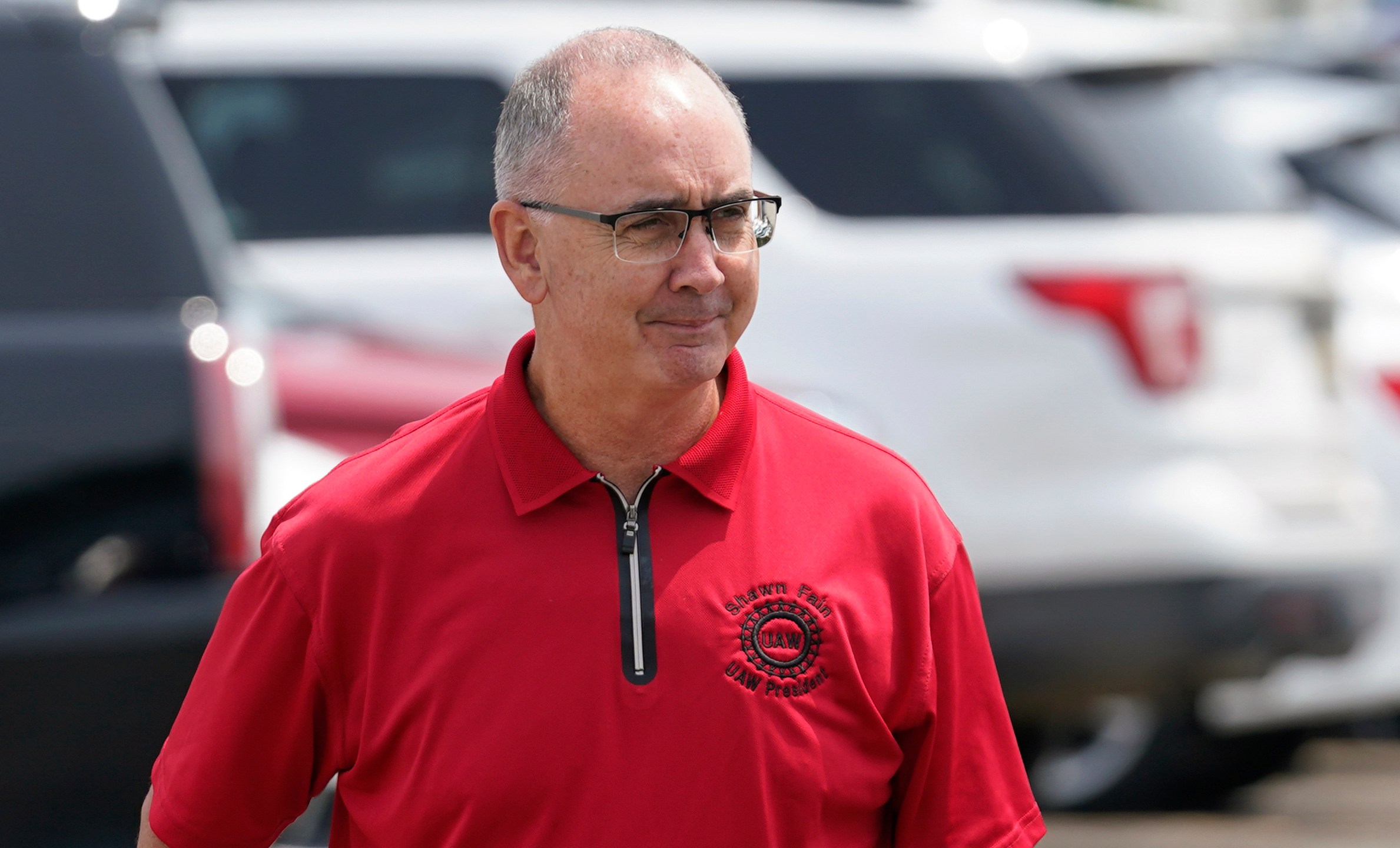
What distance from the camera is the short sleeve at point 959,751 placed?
1962mm

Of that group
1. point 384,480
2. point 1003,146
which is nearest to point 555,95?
point 384,480

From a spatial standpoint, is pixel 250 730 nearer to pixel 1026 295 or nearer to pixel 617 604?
pixel 617 604

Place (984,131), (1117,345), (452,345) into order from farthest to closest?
(984,131) → (1117,345) → (452,345)

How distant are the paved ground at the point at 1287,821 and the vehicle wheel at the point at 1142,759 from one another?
101 millimetres

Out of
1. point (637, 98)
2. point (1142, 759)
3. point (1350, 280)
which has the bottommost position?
point (1142, 759)

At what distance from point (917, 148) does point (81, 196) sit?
2.61 metres

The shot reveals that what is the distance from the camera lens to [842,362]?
15.7ft

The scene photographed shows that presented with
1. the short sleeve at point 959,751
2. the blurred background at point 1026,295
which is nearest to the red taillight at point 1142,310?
the blurred background at point 1026,295

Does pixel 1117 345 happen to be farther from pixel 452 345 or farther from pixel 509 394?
pixel 509 394

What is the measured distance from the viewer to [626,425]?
198cm

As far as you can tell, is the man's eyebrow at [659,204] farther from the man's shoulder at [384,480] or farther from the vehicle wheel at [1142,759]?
the vehicle wheel at [1142,759]

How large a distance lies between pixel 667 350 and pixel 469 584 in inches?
12.1

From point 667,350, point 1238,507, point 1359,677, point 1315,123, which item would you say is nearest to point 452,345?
point 1238,507

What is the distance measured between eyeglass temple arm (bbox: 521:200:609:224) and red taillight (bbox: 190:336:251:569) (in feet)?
3.79
